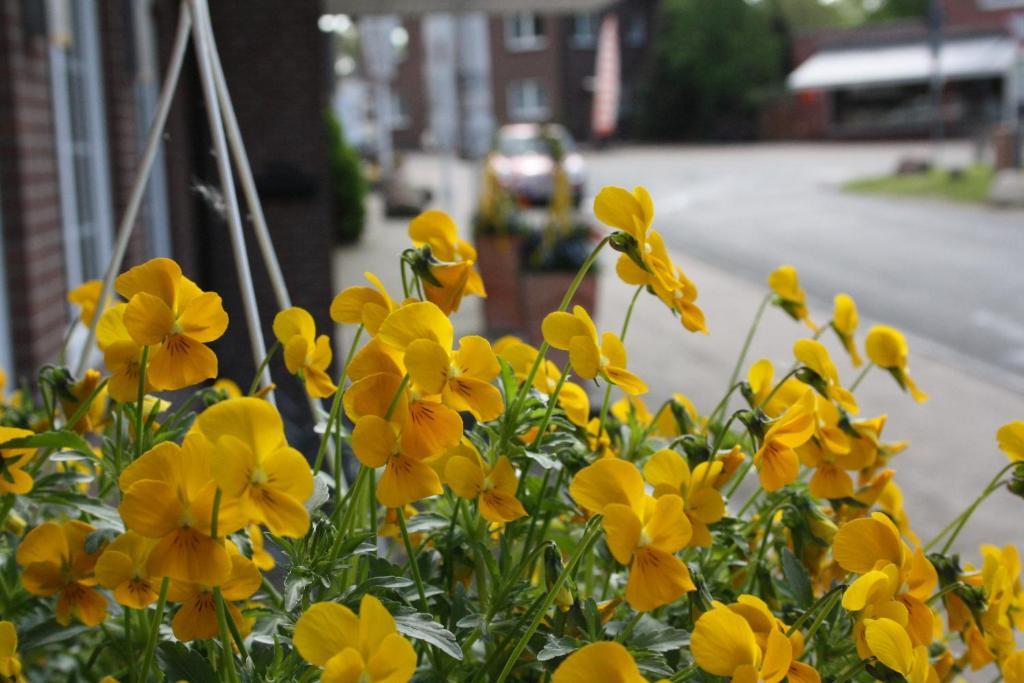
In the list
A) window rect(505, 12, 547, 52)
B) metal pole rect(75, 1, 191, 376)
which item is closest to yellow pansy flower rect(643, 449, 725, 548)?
metal pole rect(75, 1, 191, 376)

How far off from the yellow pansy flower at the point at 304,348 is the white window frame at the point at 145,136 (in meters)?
4.85

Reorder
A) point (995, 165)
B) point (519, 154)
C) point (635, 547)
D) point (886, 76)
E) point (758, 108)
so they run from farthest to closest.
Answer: point (758, 108) → point (886, 76) → point (519, 154) → point (995, 165) → point (635, 547)

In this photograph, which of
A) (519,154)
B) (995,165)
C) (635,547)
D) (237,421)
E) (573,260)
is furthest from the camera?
(519,154)

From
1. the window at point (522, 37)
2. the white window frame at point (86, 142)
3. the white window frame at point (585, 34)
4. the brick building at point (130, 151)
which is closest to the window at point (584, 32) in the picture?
the white window frame at point (585, 34)

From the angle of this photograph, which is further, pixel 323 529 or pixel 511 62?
pixel 511 62

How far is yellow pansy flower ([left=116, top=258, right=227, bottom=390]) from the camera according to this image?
883mm

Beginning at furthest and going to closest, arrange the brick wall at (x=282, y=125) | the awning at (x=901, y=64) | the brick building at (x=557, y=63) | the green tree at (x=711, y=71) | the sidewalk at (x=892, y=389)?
1. the brick building at (x=557, y=63)
2. the green tree at (x=711, y=71)
3. the awning at (x=901, y=64)
4. the brick wall at (x=282, y=125)
5. the sidewalk at (x=892, y=389)

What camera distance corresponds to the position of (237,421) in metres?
0.74

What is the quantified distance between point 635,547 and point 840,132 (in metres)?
41.8

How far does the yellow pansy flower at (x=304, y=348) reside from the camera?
1070 mm

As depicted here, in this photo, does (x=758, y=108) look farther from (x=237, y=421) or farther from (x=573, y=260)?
(x=237, y=421)

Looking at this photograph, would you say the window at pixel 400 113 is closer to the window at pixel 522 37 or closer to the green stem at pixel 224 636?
the window at pixel 522 37

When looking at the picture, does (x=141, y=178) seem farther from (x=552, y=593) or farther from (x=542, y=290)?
(x=542, y=290)

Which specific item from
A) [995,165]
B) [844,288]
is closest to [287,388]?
[844,288]
